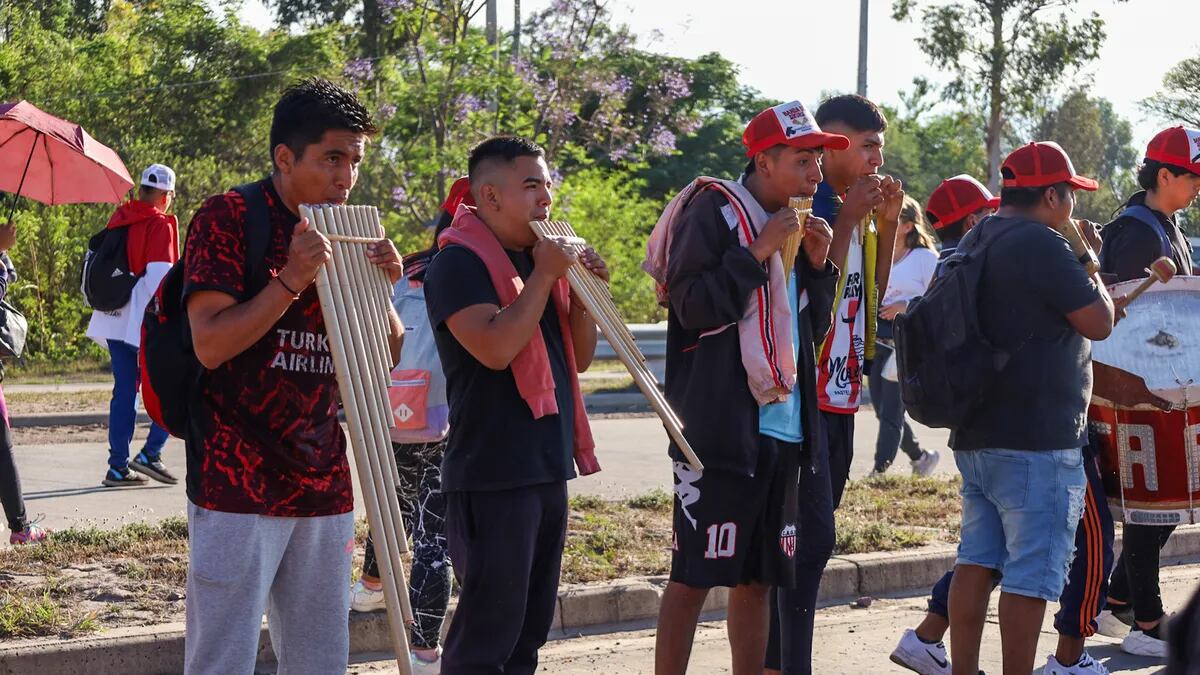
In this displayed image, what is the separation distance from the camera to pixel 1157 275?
5.95m

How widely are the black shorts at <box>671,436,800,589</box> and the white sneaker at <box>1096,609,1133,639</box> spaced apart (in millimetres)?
→ 2687

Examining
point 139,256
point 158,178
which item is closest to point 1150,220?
point 158,178

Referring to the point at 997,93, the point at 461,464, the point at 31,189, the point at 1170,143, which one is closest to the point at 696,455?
the point at 461,464

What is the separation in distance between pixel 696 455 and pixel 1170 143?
2931mm

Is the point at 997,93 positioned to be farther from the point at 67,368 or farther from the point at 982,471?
the point at 982,471

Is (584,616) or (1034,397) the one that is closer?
(1034,397)

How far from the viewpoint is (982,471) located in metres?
5.35

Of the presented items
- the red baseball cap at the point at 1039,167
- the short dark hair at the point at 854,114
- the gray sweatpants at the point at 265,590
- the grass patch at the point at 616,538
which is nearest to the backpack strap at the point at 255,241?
the gray sweatpants at the point at 265,590

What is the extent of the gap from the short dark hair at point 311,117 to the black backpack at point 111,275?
6.53 meters

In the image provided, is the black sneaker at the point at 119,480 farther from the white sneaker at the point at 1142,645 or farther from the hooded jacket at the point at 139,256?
the white sneaker at the point at 1142,645

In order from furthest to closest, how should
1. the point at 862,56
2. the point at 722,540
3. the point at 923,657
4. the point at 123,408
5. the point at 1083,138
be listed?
the point at 1083,138, the point at 862,56, the point at 123,408, the point at 923,657, the point at 722,540

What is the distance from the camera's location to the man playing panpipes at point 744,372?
4.74m

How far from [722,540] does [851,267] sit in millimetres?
1207

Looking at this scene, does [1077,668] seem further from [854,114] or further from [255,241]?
[255,241]
